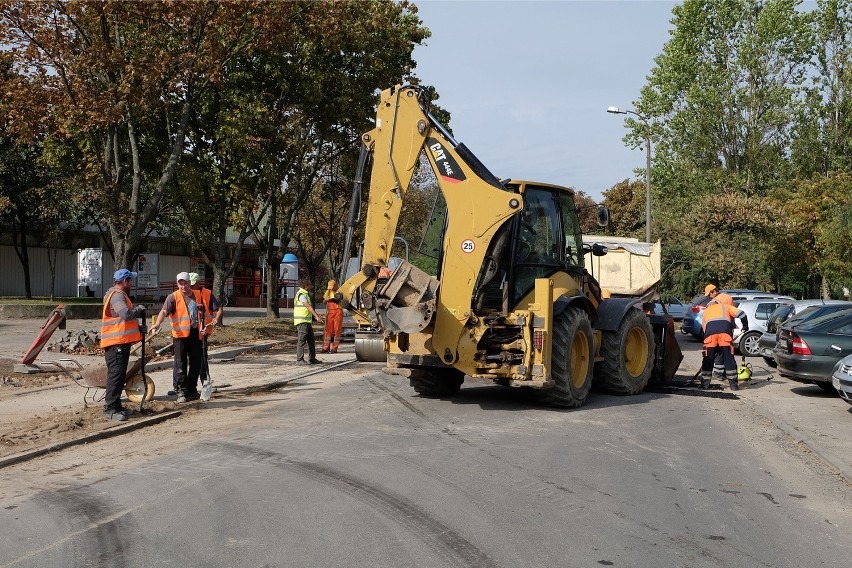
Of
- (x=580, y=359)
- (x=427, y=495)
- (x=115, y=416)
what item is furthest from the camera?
(x=580, y=359)

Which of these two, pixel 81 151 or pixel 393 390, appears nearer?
pixel 393 390

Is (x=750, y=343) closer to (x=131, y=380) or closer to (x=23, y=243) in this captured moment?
(x=131, y=380)

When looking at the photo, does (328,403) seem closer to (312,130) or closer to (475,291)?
(475,291)

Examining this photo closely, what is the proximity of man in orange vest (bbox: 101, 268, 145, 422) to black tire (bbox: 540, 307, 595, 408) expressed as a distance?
204 inches

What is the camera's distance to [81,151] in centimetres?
2194

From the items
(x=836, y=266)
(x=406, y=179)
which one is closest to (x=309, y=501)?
(x=406, y=179)

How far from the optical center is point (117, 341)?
1005cm

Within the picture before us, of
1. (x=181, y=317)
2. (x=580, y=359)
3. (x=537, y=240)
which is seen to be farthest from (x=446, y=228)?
(x=181, y=317)

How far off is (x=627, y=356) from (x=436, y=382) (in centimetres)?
342

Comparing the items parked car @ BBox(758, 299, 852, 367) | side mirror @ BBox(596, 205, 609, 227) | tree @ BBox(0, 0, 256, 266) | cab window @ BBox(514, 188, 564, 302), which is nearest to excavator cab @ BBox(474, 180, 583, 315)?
cab window @ BBox(514, 188, 564, 302)

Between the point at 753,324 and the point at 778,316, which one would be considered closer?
the point at 778,316

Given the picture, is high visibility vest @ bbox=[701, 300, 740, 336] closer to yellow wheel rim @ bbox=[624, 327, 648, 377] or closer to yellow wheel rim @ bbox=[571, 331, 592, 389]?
yellow wheel rim @ bbox=[624, 327, 648, 377]

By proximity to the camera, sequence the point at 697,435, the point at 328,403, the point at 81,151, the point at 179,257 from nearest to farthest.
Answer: the point at 697,435, the point at 328,403, the point at 81,151, the point at 179,257

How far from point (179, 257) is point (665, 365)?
1648 inches
